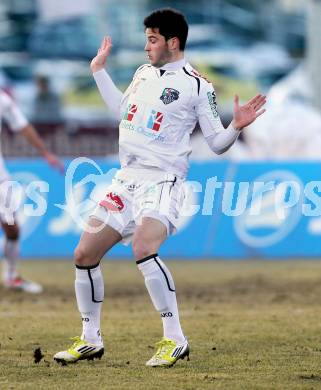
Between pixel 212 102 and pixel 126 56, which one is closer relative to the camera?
pixel 212 102

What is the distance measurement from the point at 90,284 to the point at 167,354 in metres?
0.71

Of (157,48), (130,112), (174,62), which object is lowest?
(130,112)

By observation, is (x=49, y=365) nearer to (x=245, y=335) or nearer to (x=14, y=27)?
(x=245, y=335)

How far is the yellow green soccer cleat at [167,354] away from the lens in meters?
8.20

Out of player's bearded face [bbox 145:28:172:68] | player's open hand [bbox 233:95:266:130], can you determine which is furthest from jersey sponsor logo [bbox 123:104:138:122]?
player's open hand [bbox 233:95:266:130]

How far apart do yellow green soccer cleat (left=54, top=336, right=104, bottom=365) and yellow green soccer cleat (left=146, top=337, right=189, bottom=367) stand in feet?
1.37

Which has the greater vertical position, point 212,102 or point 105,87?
point 105,87

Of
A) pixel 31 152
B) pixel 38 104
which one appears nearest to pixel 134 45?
pixel 38 104

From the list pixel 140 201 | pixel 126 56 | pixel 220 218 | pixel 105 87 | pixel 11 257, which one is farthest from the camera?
pixel 126 56

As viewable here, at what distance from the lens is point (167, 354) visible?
8203mm

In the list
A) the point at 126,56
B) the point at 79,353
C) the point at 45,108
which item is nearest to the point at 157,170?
the point at 79,353

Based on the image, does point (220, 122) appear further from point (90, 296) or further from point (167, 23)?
point (90, 296)

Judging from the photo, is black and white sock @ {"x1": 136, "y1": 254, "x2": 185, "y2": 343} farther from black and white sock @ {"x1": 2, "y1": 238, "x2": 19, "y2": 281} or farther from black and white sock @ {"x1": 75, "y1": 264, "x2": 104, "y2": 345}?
black and white sock @ {"x1": 2, "y1": 238, "x2": 19, "y2": 281}

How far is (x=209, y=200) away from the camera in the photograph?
10.8 metres
